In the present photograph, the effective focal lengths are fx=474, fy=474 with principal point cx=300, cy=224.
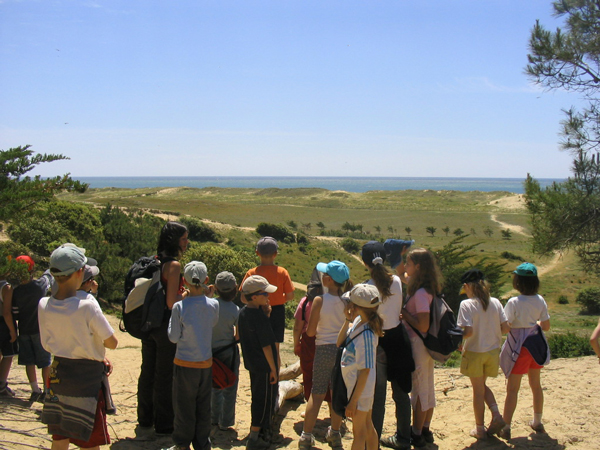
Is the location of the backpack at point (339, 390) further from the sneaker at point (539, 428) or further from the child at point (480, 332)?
the sneaker at point (539, 428)

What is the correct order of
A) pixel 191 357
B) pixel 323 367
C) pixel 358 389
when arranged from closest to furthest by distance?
1. pixel 358 389
2. pixel 191 357
3. pixel 323 367

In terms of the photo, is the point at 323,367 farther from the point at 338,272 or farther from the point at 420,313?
the point at 420,313

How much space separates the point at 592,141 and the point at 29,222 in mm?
13913

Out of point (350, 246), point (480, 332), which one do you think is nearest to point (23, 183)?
point (480, 332)

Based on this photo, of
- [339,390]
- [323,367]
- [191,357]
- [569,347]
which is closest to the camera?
[339,390]

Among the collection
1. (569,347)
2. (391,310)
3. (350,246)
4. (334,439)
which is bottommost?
(350,246)

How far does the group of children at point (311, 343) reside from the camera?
10.8ft

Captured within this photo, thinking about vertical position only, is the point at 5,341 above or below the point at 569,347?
above

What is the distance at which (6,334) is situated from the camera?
5.06m

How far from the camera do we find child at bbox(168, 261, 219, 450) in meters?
3.93

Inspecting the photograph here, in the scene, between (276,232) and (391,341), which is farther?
(276,232)

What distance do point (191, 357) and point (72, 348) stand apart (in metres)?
0.98

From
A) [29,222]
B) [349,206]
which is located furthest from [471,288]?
[349,206]

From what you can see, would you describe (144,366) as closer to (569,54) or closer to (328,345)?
(328,345)
